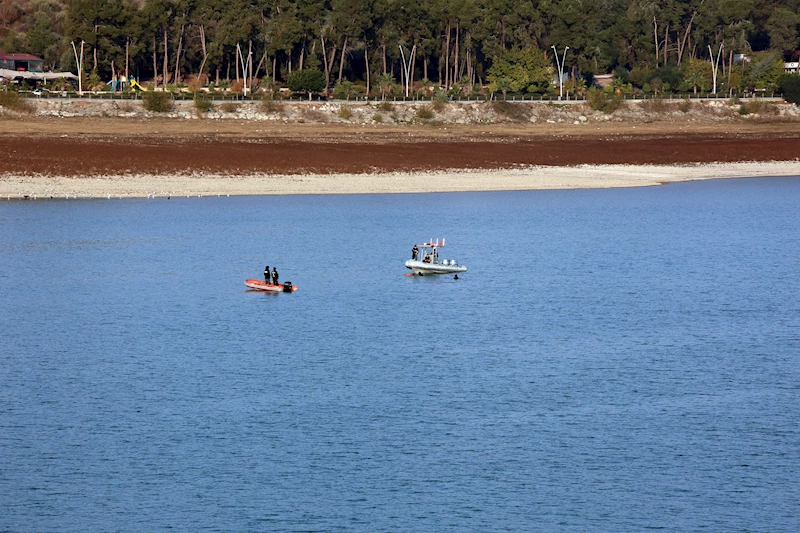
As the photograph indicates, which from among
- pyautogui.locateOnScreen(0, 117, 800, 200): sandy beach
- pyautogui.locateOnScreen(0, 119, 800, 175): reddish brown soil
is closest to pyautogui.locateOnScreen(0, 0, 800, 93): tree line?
pyautogui.locateOnScreen(0, 117, 800, 200): sandy beach

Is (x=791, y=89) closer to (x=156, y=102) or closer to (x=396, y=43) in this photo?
(x=396, y=43)

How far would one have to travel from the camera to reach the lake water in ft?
81.2

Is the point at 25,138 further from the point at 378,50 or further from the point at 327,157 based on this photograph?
the point at 378,50

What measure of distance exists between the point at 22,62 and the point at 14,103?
167ft

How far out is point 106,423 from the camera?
2958cm

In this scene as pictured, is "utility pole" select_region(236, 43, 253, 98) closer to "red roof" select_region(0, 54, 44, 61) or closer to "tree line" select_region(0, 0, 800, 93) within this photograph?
"tree line" select_region(0, 0, 800, 93)

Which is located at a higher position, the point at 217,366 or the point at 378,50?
the point at 378,50

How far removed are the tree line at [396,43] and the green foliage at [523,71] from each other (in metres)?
0.20

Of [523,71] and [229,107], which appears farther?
[523,71]

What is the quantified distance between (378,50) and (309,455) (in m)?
146

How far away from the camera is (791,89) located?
162 meters

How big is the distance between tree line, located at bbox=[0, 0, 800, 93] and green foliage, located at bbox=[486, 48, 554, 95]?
7.8 inches

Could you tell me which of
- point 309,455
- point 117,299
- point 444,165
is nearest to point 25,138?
point 444,165

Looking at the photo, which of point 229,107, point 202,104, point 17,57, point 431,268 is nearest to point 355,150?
point 202,104
